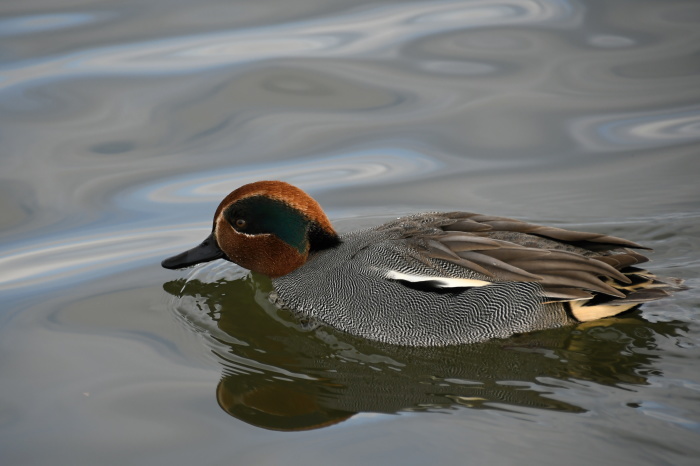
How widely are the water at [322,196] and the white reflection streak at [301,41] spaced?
4cm

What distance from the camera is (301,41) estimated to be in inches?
413

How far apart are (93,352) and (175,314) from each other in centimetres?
70

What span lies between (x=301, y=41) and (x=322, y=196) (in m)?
3.14

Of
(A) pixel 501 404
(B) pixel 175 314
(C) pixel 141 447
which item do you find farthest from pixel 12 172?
(A) pixel 501 404

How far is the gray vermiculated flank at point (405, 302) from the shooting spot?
5527 millimetres

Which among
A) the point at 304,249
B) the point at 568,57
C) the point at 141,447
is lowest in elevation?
the point at 141,447

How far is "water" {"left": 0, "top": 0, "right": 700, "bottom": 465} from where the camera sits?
4824 millimetres

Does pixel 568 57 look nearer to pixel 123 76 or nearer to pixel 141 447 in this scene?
pixel 123 76

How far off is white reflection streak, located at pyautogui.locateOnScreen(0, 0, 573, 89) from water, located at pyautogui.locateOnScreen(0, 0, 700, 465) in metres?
0.04

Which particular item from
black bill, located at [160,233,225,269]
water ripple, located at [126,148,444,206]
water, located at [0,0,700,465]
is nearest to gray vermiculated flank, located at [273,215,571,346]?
water, located at [0,0,700,465]

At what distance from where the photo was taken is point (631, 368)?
5230 millimetres

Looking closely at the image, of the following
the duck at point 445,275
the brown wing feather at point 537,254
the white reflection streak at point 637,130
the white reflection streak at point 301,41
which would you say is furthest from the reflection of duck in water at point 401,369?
the white reflection streak at point 301,41

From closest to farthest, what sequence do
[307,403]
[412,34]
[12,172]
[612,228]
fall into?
[307,403] < [612,228] < [12,172] < [412,34]

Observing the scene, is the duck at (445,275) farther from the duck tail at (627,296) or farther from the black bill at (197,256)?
the black bill at (197,256)
